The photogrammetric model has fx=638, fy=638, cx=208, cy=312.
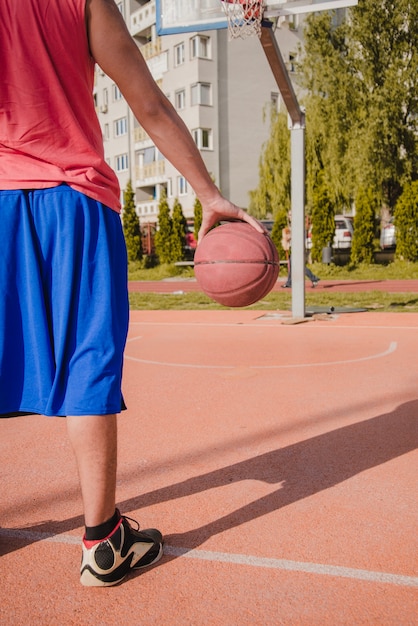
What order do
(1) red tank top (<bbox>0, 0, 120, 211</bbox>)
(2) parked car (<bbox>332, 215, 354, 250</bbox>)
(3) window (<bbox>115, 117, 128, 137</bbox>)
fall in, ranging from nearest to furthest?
(1) red tank top (<bbox>0, 0, 120, 211</bbox>)
(2) parked car (<bbox>332, 215, 354, 250</bbox>)
(3) window (<bbox>115, 117, 128, 137</bbox>)

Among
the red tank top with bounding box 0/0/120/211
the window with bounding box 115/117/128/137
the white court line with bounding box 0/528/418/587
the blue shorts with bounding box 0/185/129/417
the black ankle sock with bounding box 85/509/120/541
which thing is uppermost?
the window with bounding box 115/117/128/137

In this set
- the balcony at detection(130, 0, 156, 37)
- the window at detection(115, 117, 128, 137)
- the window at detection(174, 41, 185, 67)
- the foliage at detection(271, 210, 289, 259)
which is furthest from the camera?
the window at detection(115, 117, 128, 137)

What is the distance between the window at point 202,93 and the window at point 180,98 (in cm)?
80

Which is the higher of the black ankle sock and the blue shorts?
the blue shorts

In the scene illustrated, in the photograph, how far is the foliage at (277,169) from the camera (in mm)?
26641

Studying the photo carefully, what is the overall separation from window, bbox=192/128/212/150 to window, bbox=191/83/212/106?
1.47m

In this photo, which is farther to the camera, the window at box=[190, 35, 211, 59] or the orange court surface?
the window at box=[190, 35, 211, 59]

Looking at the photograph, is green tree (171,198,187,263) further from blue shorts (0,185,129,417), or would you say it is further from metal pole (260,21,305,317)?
blue shorts (0,185,129,417)

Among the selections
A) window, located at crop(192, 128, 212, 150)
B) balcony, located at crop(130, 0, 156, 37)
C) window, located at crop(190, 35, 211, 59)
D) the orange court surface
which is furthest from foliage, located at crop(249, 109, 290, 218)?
the orange court surface

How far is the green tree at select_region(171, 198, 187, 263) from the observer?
26.0 metres

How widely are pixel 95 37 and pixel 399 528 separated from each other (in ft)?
7.18

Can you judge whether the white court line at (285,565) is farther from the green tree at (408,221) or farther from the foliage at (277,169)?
the foliage at (277,169)

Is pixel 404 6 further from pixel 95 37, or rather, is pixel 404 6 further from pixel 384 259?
pixel 95 37

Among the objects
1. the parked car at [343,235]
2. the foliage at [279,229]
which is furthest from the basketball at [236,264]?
the parked car at [343,235]
